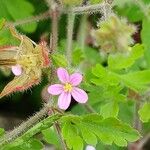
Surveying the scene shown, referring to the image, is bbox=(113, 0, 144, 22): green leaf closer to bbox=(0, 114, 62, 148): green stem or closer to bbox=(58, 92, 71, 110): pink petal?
bbox=(58, 92, 71, 110): pink petal

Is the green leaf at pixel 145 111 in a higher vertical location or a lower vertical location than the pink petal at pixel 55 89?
lower

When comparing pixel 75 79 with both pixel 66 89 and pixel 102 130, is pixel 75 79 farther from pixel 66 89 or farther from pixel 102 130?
pixel 102 130

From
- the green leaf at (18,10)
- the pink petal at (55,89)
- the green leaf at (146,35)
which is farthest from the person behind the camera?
the green leaf at (18,10)

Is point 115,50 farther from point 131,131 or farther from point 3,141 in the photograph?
point 3,141

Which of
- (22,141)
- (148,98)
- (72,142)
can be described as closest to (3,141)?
(22,141)

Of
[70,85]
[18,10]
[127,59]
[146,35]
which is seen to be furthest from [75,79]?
[18,10]

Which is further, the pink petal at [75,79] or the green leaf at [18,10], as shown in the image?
the green leaf at [18,10]

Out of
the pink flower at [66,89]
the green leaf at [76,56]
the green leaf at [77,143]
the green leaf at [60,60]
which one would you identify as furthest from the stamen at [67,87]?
the green leaf at [76,56]

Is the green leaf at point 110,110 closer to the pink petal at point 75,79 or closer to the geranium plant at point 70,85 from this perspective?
the geranium plant at point 70,85

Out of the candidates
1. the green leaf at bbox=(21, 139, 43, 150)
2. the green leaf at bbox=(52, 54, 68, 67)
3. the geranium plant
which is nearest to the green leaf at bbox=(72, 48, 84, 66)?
the geranium plant
